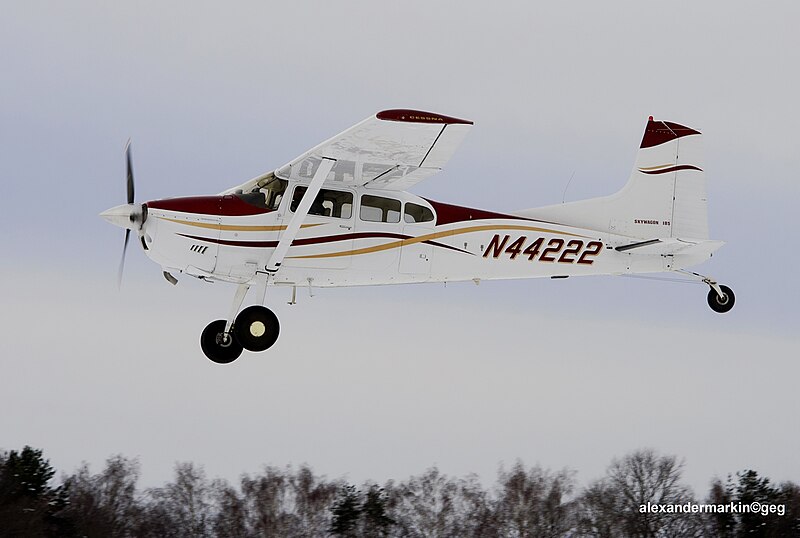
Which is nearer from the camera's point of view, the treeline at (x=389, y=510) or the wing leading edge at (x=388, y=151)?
the wing leading edge at (x=388, y=151)

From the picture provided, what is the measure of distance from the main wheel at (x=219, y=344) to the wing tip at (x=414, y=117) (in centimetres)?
401

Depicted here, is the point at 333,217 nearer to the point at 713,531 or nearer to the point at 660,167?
the point at 660,167

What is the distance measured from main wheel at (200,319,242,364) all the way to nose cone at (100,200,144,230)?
5.98 ft

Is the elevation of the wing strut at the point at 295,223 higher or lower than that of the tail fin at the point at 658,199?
lower

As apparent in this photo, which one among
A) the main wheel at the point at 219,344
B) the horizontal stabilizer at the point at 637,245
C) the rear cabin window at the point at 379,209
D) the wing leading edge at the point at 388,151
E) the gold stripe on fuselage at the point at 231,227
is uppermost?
the wing leading edge at the point at 388,151

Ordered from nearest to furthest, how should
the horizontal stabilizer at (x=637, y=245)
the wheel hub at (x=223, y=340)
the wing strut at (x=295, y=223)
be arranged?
the wing strut at (x=295, y=223) < the wheel hub at (x=223, y=340) < the horizontal stabilizer at (x=637, y=245)

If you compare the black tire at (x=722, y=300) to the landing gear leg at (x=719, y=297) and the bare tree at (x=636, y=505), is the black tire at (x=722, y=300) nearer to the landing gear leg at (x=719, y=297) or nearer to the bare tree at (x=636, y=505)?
the landing gear leg at (x=719, y=297)

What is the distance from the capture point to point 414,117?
A: 13.0m

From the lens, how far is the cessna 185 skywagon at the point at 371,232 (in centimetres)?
1422

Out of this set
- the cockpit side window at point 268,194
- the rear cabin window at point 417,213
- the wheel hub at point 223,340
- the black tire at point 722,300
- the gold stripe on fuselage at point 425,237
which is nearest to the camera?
the cockpit side window at point 268,194

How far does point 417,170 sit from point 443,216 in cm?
114
